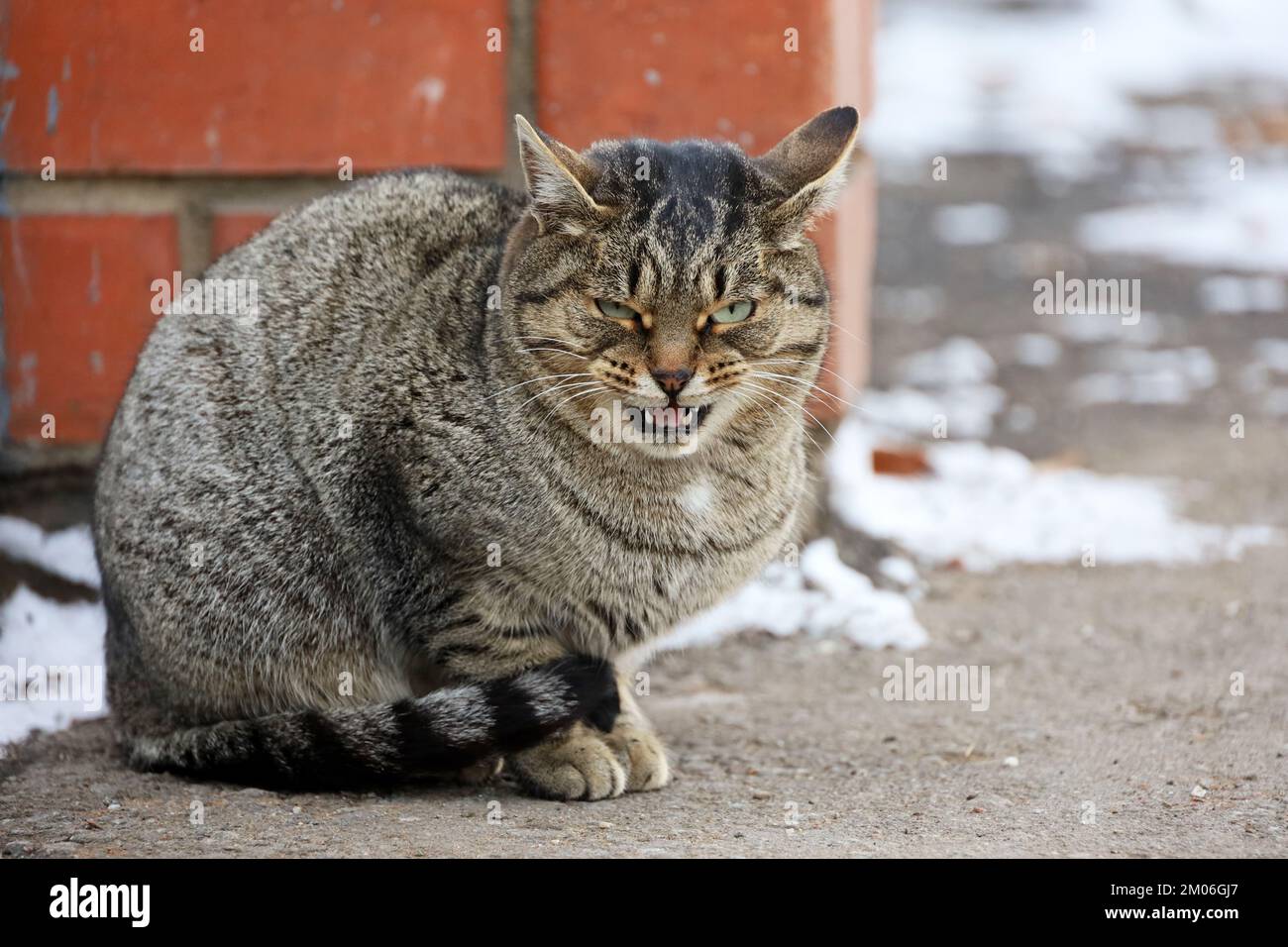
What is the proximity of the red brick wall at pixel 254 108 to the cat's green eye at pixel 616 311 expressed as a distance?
4.41 ft

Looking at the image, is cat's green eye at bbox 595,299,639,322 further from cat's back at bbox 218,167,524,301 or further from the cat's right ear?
cat's back at bbox 218,167,524,301

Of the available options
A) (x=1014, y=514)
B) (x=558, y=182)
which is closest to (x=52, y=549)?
(x=558, y=182)

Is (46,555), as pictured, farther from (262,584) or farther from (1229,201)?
(1229,201)

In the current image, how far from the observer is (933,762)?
3312 millimetres

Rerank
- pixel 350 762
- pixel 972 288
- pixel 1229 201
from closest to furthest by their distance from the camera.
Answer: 1. pixel 350 762
2. pixel 972 288
3. pixel 1229 201

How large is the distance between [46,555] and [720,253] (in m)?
2.15

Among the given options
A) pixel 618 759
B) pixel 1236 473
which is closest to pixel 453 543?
pixel 618 759

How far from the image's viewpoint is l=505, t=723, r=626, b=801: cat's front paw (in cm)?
309

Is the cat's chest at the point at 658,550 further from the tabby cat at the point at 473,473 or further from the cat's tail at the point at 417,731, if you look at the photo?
the cat's tail at the point at 417,731

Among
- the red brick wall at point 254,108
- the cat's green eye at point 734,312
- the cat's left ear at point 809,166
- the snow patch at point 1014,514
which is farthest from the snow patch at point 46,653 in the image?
the snow patch at point 1014,514

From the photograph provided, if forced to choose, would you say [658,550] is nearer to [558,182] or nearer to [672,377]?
[672,377]

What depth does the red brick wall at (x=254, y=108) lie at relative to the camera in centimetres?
406

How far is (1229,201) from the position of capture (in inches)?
390

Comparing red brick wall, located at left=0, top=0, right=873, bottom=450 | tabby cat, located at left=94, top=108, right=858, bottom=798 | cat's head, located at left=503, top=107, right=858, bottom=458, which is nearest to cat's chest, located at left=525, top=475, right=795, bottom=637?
tabby cat, located at left=94, top=108, right=858, bottom=798
